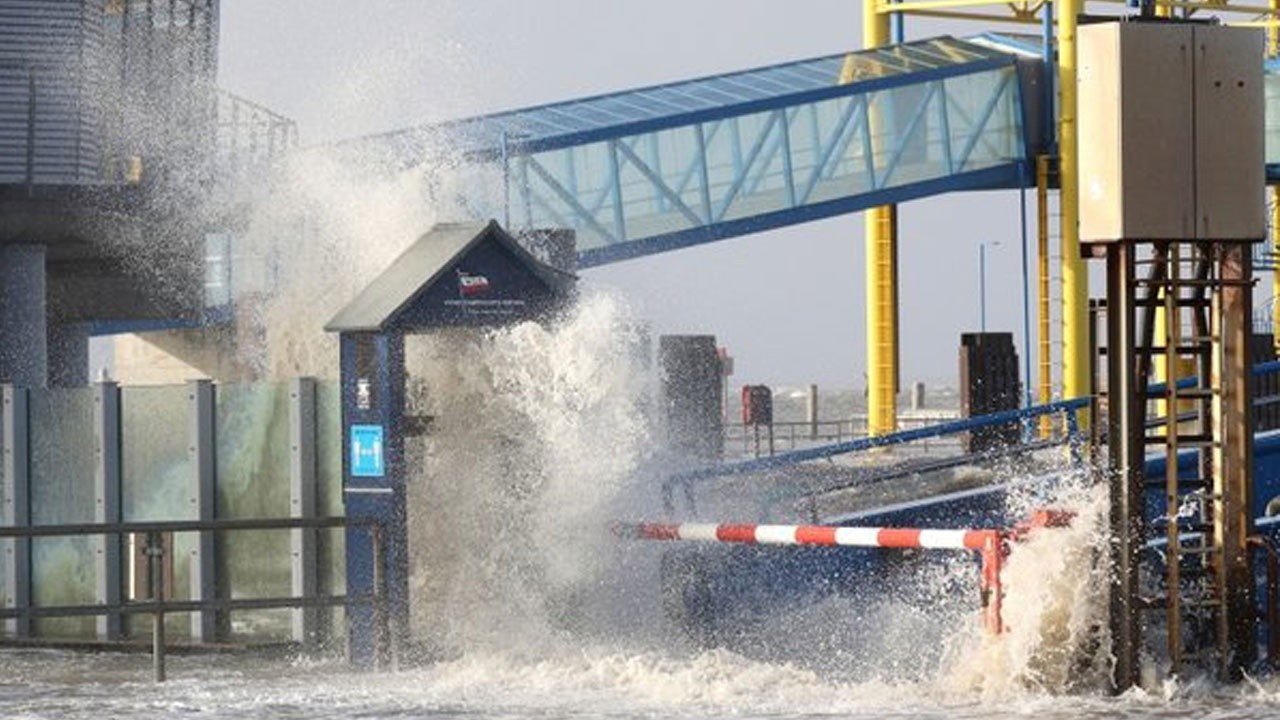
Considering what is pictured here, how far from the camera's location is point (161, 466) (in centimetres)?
2347

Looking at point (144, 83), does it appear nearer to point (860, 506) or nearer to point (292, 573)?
point (860, 506)

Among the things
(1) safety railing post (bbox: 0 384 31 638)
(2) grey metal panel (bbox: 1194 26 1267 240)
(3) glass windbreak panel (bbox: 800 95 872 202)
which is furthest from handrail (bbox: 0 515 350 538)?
(3) glass windbreak panel (bbox: 800 95 872 202)

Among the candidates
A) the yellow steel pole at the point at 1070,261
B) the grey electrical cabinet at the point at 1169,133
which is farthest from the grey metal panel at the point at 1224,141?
the yellow steel pole at the point at 1070,261

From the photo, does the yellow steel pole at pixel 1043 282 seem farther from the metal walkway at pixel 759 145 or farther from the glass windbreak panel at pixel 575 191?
the glass windbreak panel at pixel 575 191

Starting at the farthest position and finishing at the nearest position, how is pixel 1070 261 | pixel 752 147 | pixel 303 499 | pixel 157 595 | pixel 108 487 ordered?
pixel 1070 261 < pixel 752 147 < pixel 108 487 < pixel 303 499 < pixel 157 595

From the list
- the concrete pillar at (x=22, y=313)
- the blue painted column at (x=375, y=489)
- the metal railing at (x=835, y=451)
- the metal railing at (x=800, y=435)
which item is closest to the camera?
the blue painted column at (x=375, y=489)

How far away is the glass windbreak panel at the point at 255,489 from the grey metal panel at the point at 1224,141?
6.85 metres

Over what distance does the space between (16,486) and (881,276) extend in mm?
32328

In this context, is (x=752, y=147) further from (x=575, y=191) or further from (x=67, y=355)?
(x=67, y=355)

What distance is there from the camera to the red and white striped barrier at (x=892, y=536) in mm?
18844

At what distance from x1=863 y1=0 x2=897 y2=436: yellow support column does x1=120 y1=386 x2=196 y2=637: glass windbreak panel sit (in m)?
32.0

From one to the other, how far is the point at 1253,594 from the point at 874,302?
3589cm

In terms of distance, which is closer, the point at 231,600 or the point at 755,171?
the point at 231,600

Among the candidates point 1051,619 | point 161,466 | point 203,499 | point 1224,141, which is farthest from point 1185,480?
point 161,466
